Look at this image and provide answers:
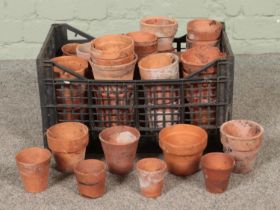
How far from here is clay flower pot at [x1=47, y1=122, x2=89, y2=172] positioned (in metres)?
1.57

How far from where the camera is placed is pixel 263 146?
1.77 m

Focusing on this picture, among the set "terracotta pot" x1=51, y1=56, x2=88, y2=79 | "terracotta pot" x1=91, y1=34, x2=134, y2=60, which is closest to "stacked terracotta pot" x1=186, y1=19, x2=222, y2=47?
"terracotta pot" x1=91, y1=34, x2=134, y2=60

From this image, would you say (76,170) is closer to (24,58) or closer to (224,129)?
(224,129)

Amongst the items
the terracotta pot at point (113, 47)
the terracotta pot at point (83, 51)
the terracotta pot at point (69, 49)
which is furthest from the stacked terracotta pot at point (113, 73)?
the terracotta pot at point (69, 49)

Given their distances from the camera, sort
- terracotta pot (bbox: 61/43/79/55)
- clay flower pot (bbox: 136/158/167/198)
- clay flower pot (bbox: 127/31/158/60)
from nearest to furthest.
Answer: clay flower pot (bbox: 136/158/167/198) → clay flower pot (bbox: 127/31/158/60) → terracotta pot (bbox: 61/43/79/55)

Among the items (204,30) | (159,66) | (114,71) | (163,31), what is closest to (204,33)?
(204,30)

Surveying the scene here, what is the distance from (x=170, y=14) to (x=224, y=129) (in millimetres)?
958

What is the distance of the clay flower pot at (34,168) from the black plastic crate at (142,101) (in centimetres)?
12

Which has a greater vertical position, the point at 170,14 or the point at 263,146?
the point at 170,14

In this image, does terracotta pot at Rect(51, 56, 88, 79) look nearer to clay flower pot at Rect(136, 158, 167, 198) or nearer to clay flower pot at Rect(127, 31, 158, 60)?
clay flower pot at Rect(127, 31, 158, 60)

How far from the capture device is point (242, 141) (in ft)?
5.11

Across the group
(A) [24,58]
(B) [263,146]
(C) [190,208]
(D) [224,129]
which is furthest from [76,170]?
(A) [24,58]

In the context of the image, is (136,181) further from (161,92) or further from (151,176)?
(161,92)

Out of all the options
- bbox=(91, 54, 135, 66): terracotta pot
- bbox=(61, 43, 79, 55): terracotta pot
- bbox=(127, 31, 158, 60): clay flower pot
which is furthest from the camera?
bbox=(61, 43, 79, 55): terracotta pot
